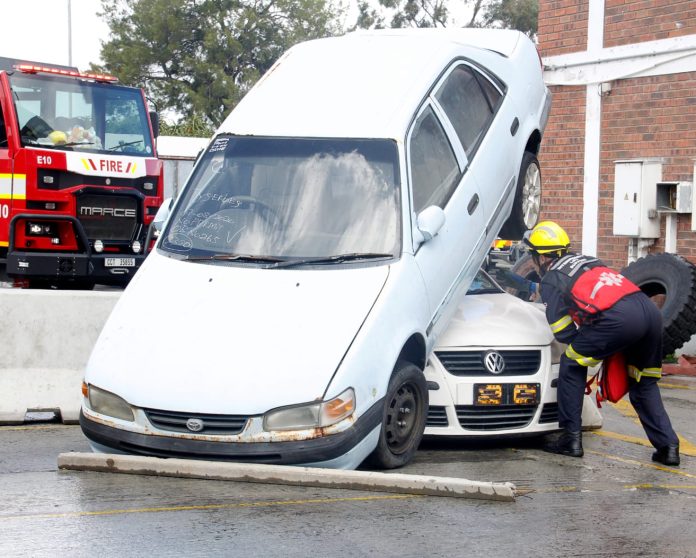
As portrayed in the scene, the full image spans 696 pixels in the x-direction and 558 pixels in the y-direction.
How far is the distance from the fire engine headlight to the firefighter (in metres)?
7.35

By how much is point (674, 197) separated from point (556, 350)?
6.31 m

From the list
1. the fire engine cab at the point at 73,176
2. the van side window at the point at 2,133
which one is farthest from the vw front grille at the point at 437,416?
the van side window at the point at 2,133

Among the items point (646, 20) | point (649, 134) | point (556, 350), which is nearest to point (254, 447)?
point (556, 350)

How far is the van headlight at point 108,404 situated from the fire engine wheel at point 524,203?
154 inches

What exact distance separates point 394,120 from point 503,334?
1.59 metres

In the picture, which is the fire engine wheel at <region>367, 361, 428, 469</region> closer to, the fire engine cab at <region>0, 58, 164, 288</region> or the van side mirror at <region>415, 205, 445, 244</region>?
the van side mirror at <region>415, 205, 445, 244</region>

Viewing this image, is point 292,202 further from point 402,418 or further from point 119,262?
point 119,262

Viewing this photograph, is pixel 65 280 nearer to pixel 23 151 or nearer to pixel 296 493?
pixel 23 151

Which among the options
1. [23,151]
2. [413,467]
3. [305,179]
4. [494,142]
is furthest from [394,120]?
[23,151]

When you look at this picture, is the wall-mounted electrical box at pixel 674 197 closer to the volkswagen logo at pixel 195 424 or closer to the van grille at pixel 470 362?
the van grille at pixel 470 362

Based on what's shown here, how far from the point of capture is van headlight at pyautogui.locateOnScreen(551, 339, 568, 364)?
25.2 feet

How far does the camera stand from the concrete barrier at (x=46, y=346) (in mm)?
8258

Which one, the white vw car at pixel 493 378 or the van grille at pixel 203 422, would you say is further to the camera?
the white vw car at pixel 493 378

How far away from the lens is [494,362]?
731cm
